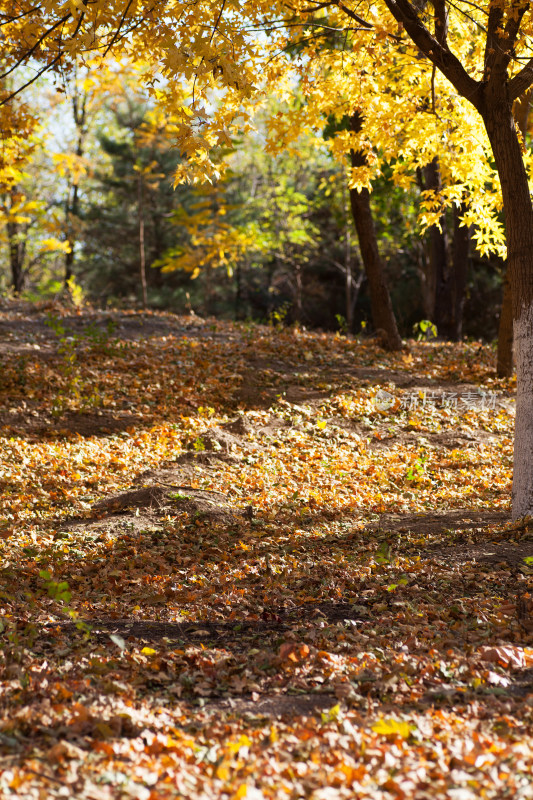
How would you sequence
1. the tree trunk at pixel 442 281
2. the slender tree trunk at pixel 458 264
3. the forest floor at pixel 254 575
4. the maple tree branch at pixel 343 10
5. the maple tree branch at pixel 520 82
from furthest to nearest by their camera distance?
the tree trunk at pixel 442 281 → the slender tree trunk at pixel 458 264 → the maple tree branch at pixel 343 10 → the maple tree branch at pixel 520 82 → the forest floor at pixel 254 575

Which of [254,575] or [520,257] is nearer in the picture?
[254,575]

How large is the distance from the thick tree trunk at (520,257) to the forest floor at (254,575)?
66 cm

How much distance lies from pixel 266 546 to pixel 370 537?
39.7 inches

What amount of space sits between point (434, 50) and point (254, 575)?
4.93 meters

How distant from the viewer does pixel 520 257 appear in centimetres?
577

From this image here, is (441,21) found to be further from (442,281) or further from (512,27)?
(442,281)

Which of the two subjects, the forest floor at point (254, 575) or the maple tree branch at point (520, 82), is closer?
the forest floor at point (254, 575)

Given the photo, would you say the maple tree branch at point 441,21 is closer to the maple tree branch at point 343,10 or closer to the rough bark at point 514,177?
the rough bark at point 514,177

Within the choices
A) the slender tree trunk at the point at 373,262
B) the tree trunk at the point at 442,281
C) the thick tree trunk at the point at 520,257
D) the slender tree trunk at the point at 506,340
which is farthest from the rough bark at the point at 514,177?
the tree trunk at the point at 442,281

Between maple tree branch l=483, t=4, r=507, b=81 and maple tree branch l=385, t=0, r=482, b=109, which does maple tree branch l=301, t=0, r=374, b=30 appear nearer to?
maple tree branch l=385, t=0, r=482, b=109

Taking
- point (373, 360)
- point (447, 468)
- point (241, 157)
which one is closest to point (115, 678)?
point (447, 468)

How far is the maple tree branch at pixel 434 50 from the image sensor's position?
18.8 ft

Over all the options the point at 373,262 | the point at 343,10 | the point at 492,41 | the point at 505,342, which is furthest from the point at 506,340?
the point at 343,10

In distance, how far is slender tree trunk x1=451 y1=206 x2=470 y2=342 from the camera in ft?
47.4
